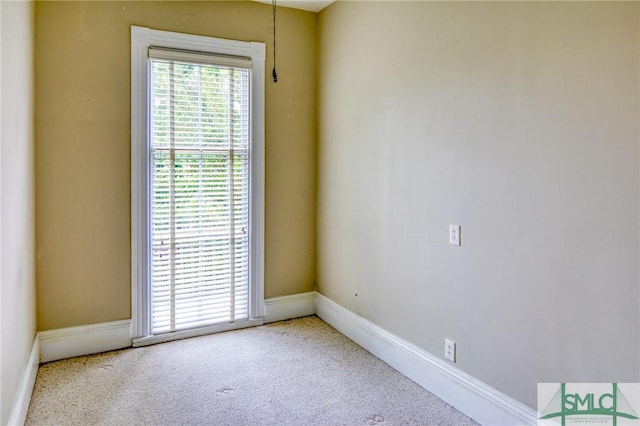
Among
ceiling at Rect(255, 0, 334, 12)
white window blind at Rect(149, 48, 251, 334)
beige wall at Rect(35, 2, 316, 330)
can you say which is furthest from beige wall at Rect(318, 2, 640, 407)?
beige wall at Rect(35, 2, 316, 330)

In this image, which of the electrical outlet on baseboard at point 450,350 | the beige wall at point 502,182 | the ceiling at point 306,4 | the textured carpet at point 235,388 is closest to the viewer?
the beige wall at point 502,182

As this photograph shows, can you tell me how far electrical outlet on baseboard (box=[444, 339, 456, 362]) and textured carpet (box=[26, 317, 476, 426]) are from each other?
0.27 meters

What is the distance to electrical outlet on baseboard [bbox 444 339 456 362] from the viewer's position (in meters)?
2.45

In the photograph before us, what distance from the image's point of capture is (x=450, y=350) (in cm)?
247

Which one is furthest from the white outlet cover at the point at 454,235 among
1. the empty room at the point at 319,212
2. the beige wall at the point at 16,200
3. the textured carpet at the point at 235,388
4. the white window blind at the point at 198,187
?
the beige wall at the point at 16,200

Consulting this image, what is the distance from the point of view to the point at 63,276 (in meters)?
3.01

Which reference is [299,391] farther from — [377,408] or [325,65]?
[325,65]

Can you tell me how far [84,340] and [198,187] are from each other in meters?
1.34

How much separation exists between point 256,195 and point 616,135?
255 cm

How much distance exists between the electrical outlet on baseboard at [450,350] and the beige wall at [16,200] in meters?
2.15

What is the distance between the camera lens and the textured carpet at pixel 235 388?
234 centimetres

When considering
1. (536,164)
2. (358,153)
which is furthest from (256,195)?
(536,164)

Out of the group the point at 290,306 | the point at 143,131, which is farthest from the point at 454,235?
the point at 143,131

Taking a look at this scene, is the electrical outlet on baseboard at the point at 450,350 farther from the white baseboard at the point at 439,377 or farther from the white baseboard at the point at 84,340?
the white baseboard at the point at 84,340
